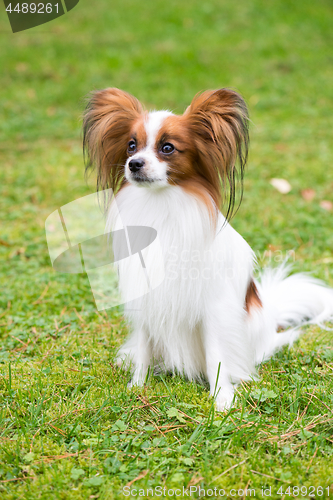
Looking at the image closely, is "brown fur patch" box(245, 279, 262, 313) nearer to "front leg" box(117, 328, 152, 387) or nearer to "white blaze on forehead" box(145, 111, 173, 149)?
"front leg" box(117, 328, 152, 387)

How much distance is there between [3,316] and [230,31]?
8.93 meters

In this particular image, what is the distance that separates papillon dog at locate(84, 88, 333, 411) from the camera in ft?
8.06

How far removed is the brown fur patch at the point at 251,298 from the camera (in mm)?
2850

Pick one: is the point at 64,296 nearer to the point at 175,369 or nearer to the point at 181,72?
the point at 175,369

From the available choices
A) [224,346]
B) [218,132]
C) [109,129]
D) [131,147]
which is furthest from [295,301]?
[109,129]

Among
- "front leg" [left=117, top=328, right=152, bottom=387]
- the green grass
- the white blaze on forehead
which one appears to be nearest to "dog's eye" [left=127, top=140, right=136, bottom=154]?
the white blaze on forehead

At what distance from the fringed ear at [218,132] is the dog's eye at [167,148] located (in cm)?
14

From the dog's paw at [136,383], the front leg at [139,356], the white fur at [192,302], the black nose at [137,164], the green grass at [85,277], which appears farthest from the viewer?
the front leg at [139,356]

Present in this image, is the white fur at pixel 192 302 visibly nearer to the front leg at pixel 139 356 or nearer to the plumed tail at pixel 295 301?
the front leg at pixel 139 356

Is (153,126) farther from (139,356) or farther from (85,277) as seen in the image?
(85,277)

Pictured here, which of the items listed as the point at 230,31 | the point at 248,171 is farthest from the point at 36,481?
the point at 230,31

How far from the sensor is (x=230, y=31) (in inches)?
407

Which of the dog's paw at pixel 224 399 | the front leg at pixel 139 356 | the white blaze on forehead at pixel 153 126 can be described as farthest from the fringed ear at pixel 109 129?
the dog's paw at pixel 224 399

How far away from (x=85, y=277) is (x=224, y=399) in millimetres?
1943
